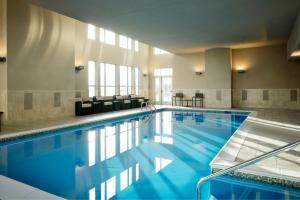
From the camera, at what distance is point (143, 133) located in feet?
22.7

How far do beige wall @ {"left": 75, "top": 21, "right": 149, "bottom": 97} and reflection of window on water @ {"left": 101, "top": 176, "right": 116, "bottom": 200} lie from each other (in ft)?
26.1

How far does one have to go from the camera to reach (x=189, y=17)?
6.96m

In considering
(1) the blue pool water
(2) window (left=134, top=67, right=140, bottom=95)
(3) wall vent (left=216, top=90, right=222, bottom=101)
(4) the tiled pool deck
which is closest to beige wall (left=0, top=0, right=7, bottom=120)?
(1) the blue pool water

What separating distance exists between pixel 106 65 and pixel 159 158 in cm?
912

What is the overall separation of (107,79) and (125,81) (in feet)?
5.33

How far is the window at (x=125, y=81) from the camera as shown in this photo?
13.8 m

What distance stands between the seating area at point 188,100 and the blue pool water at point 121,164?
243 inches

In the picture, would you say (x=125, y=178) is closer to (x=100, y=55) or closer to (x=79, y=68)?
(x=79, y=68)

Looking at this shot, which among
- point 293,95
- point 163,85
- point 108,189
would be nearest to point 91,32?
point 163,85

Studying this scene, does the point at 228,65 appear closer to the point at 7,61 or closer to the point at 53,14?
the point at 53,14

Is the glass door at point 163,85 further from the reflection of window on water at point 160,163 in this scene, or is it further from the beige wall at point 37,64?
the reflection of window on water at point 160,163

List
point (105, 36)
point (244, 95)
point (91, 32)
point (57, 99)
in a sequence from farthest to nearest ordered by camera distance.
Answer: point (105, 36), point (244, 95), point (91, 32), point (57, 99)

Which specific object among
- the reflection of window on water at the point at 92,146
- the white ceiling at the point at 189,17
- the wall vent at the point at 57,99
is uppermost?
the white ceiling at the point at 189,17

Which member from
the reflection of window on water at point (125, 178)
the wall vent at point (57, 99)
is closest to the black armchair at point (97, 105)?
the wall vent at point (57, 99)
